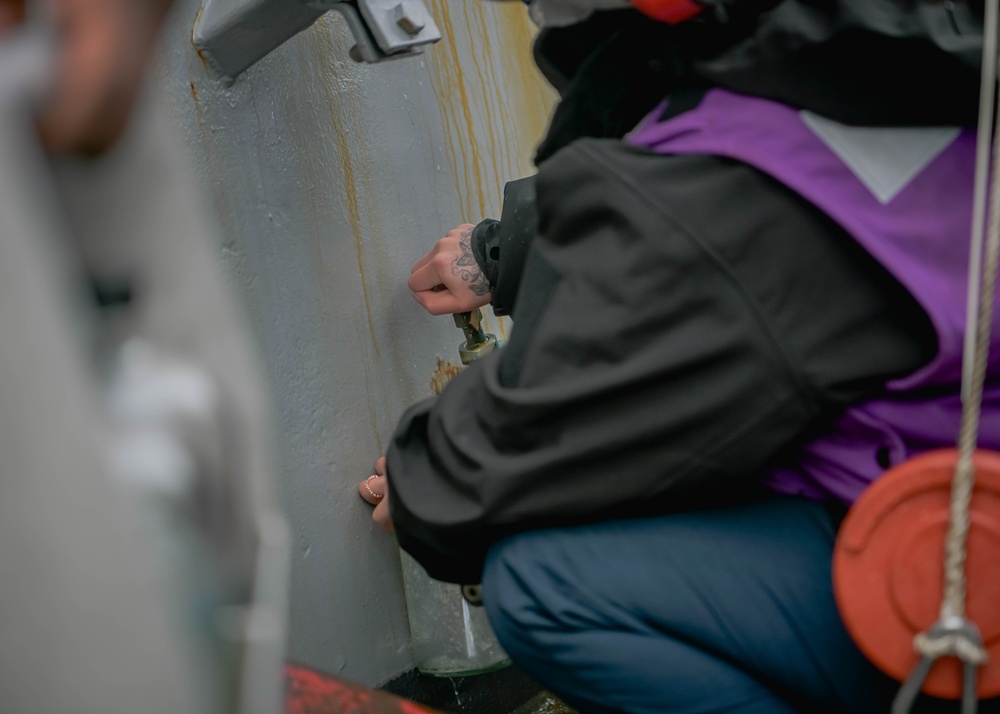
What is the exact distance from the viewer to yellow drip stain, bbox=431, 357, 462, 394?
4.69ft

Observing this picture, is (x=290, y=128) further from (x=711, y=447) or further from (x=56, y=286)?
(x=56, y=286)

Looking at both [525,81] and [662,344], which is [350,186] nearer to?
[525,81]

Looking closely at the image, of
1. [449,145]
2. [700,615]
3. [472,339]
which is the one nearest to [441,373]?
[472,339]

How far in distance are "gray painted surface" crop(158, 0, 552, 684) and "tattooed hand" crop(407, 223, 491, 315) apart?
0.23ft

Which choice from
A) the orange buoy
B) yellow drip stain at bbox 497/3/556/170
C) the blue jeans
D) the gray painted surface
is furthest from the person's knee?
yellow drip stain at bbox 497/3/556/170

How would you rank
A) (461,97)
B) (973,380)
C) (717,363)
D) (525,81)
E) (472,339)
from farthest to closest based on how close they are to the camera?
(525,81) → (461,97) → (472,339) → (717,363) → (973,380)

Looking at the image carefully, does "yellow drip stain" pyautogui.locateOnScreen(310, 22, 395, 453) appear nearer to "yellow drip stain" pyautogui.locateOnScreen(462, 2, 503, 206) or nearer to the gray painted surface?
the gray painted surface

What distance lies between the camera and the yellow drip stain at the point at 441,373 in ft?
4.69

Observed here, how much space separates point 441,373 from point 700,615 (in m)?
→ 0.74

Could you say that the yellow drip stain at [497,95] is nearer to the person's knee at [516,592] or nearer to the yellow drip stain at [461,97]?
the yellow drip stain at [461,97]

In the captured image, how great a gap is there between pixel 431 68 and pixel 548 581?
0.88 metres

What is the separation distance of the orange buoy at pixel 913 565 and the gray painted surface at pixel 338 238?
727 mm

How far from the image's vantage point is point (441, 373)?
1.44 meters

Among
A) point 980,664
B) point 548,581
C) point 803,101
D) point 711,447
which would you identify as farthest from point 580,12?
point 980,664
